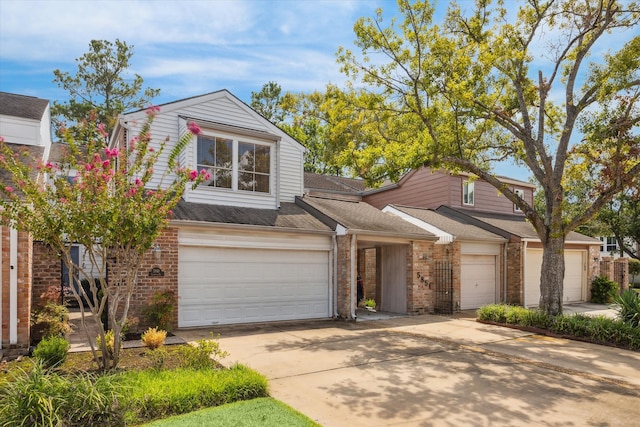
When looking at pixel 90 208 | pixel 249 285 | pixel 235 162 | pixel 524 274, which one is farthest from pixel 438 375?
pixel 524 274

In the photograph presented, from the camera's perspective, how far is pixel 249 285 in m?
12.1

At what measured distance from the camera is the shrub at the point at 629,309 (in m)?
10.6

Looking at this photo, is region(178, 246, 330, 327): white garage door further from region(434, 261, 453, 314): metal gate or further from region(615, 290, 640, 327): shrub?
region(615, 290, 640, 327): shrub

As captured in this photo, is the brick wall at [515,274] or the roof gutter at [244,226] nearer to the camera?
the roof gutter at [244,226]

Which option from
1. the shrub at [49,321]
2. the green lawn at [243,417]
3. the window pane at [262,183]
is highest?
the window pane at [262,183]

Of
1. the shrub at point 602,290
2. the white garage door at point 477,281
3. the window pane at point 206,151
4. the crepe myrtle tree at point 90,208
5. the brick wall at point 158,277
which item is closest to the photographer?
the crepe myrtle tree at point 90,208

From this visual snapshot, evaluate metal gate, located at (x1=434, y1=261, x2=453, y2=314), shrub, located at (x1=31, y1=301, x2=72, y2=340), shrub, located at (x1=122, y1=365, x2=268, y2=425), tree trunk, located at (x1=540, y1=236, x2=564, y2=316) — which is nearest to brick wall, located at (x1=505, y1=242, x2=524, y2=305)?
metal gate, located at (x1=434, y1=261, x2=453, y2=314)

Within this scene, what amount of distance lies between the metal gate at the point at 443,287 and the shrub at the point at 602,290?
9398mm

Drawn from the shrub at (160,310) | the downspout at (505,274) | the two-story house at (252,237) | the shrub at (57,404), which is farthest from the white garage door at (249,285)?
the downspout at (505,274)

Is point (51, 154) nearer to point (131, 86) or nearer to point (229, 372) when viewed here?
point (131, 86)

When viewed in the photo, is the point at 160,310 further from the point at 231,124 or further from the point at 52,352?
the point at 231,124

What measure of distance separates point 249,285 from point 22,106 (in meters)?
12.8

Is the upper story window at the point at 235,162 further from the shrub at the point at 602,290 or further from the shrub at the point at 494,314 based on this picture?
the shrub at the point at 602,290

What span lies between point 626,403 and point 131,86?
33290mm
